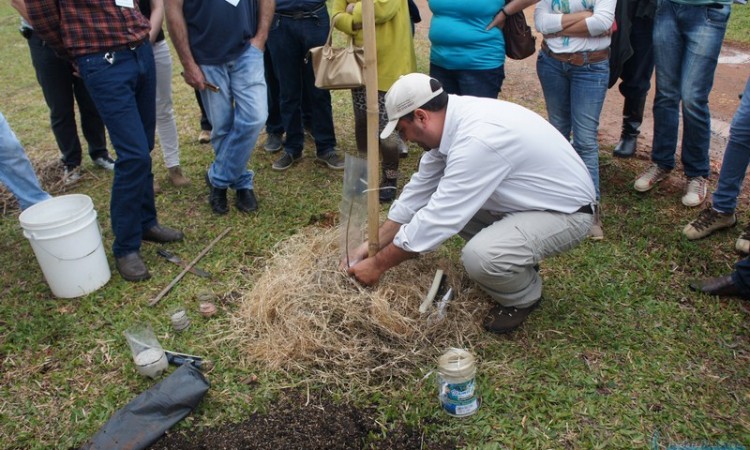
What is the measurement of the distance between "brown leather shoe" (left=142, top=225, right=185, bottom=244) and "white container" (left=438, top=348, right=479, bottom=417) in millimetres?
2252

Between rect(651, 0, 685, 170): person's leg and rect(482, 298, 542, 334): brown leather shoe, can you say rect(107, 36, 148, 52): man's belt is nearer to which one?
rect(482, 298, 542, 334): brown leather shoe

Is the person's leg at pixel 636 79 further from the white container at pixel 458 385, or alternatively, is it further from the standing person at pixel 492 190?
the white container at pixel 458 385

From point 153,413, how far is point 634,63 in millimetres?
4186

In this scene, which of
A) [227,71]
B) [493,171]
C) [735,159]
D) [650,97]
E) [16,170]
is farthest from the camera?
[650,97]

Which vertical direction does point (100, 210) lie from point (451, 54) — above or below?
below

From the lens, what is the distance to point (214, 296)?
3.38 m

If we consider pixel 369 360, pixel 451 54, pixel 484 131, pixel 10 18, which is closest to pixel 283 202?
pixel 451 54

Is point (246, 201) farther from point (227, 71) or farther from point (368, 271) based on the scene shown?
point (368, 271)

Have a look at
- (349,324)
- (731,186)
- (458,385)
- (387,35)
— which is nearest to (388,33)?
(387,35)

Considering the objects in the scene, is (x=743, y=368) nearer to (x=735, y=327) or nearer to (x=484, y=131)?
(x=735, y=327)

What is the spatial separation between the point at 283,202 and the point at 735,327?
10.0 ft

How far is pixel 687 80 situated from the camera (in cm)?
375

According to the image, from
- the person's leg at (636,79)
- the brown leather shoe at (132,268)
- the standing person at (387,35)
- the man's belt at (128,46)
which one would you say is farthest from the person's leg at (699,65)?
the brown leather shoe at (132,268)

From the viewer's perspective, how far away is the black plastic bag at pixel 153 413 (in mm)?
2455
